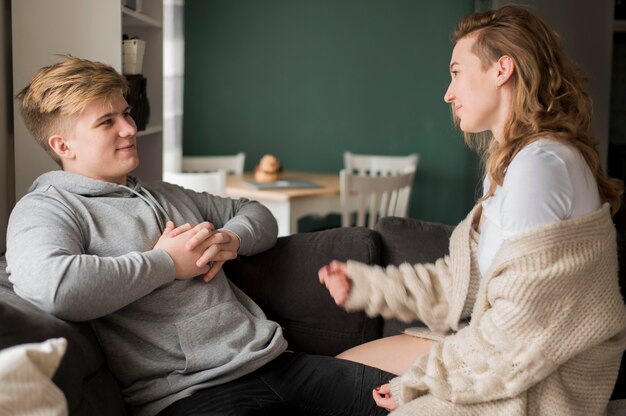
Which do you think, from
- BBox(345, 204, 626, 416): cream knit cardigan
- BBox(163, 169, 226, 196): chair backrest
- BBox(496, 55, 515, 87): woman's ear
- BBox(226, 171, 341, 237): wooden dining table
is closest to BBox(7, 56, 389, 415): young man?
BBox(345, 204, 626, 416): cream knit cardigan

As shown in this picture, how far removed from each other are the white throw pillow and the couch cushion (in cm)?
25

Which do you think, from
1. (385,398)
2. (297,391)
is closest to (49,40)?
(297,391)

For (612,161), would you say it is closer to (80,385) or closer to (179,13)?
(179,13)

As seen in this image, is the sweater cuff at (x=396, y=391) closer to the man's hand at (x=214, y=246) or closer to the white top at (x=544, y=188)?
the white top at (x=544, y=188)

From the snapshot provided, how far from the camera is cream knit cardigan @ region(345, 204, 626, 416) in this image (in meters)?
1.51

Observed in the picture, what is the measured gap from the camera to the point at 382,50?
226 inches

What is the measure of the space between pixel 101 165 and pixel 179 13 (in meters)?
3.43

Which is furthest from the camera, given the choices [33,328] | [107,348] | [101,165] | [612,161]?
[612,161]

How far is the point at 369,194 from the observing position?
14.1ft

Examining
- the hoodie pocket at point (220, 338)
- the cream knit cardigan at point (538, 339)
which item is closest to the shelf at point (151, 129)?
the hoodie pocket at point (220, 338)

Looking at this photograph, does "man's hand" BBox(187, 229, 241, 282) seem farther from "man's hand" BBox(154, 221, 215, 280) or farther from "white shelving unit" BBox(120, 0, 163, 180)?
"white shelving unit" BBox(120, 0, 163, 180)

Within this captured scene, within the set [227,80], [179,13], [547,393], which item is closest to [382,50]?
[227,80]

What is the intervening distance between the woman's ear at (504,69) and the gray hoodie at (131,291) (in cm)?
82

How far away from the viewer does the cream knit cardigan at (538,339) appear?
59.6 inches
